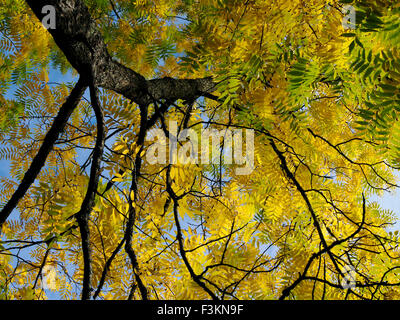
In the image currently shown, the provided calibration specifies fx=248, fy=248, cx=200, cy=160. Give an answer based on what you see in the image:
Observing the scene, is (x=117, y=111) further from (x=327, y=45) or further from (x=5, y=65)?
(x=5, y=65)

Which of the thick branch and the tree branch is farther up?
the thick branch

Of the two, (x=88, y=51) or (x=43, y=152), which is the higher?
(x=88, y=51)

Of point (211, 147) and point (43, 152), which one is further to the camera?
point (211, 147)

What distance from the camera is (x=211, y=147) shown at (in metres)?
0.97

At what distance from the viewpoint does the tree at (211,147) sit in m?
0.51

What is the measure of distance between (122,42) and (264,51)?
1.19 m

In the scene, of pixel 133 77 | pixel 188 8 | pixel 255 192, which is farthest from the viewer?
pixel 188 8

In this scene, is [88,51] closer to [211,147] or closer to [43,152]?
[43,152]

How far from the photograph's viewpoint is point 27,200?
123cm

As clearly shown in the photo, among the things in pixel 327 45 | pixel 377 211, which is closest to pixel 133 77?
pixel 327 45

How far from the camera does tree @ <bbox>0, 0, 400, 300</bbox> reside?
512 mm

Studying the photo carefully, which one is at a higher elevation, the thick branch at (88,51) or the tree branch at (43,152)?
the thick branch at (88,51)

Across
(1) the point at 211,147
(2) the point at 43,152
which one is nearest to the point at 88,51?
(2) the point at 43,152
